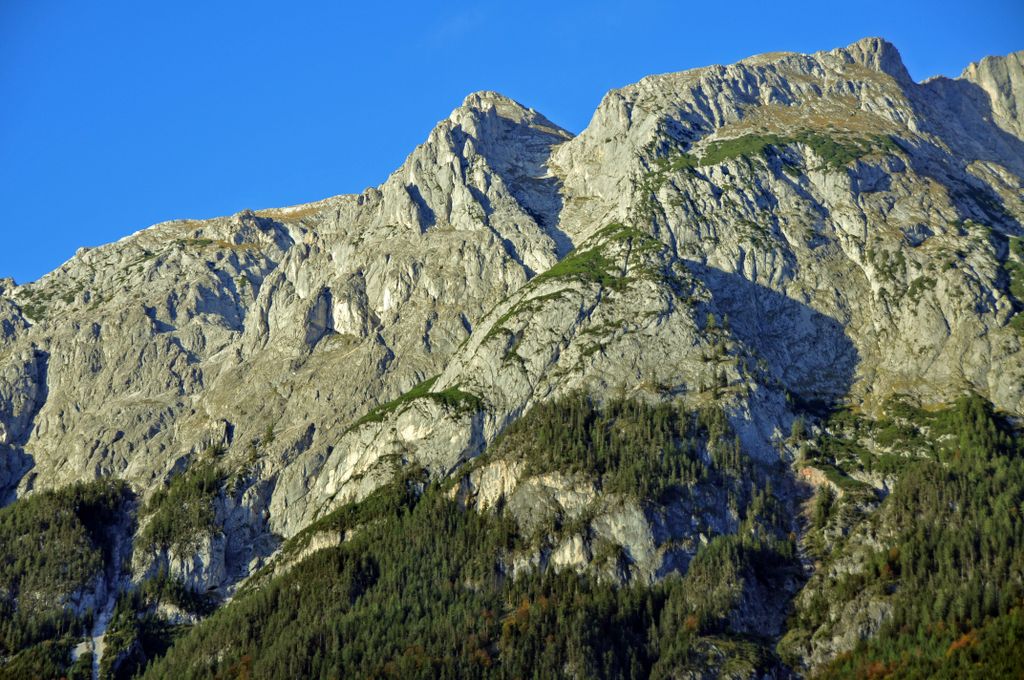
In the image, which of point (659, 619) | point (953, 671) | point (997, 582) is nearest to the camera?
point (953, 671)

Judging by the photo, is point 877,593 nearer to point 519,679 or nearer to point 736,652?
point 736,652

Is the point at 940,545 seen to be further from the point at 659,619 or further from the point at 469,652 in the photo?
the point at 469,652

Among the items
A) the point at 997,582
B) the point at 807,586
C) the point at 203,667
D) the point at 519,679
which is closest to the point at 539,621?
the point at 519,679

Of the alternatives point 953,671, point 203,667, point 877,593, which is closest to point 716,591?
point 877,593

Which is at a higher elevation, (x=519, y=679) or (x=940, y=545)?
(x=940, y=545)

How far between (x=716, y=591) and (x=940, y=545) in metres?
36.4

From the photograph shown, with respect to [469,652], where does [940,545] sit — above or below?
above

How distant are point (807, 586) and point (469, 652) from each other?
187 feet

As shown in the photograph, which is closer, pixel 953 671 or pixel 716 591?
pixel 953 671

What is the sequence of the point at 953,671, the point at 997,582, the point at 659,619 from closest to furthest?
the point at 953,671, the point at 997,582, the point at 659,619

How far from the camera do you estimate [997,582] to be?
178 metres

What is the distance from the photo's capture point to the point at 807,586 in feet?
635

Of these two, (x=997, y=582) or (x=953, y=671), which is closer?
(x=953, y=671)

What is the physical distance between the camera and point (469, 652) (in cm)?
18500
